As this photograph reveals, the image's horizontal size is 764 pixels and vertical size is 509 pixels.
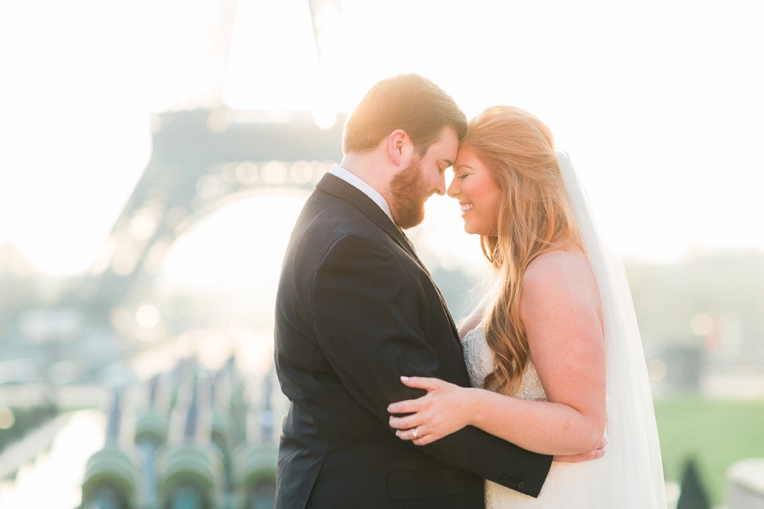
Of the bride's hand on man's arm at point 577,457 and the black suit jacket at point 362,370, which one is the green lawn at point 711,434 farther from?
the black suit jacket at point 362,370

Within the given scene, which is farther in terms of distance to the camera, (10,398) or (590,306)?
(10,398)

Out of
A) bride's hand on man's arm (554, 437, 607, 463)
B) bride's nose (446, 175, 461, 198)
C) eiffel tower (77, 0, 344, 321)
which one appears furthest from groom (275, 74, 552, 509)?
eiffel tower (77, 0, 344, 321)

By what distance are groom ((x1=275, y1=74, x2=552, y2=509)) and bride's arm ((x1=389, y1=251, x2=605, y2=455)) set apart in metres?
0.07

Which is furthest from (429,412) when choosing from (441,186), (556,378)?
(441,186)

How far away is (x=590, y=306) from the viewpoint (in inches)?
88.1

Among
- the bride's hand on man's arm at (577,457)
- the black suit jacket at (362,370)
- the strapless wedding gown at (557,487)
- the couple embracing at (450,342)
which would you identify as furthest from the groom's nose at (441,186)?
the bride's hand on man's arm at (577,457)

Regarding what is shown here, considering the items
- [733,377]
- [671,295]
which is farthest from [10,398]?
[671,295]

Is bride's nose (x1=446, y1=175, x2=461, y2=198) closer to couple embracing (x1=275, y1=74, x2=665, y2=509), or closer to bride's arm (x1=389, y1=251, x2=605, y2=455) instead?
couple embracing (x1=275, y1=74, x2=665, y2=509)

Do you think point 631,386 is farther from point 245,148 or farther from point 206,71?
point 206,71

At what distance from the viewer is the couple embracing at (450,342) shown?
6.47ft

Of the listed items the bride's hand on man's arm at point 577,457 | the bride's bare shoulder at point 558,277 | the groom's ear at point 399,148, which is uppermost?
the groom's ear at point 399,148

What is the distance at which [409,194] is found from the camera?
2314mm

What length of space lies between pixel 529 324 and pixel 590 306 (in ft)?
0.66

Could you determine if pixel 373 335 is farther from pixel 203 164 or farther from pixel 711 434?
pixel 203 164
